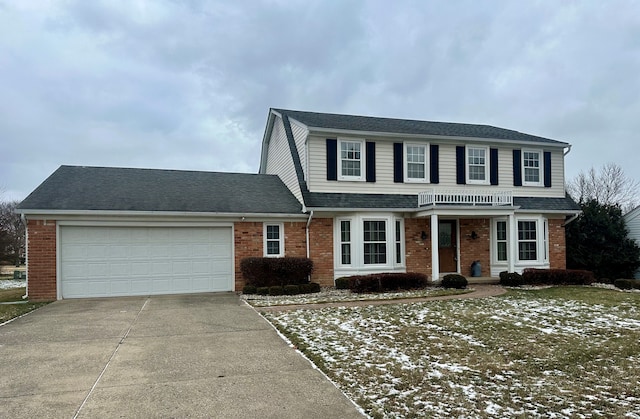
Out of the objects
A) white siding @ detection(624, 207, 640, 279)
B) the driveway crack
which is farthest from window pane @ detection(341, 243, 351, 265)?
white siding @ detection(624, 207, 640, 279)

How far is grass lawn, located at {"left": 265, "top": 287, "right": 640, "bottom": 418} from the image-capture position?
4336mm

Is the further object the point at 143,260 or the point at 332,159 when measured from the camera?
the point at 332,159

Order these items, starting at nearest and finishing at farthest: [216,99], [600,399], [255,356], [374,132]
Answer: [600,399] → [255,356] → [374,132] → [216,99]

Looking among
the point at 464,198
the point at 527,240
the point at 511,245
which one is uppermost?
the point at 464,198

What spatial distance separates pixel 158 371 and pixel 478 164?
14.4 metres

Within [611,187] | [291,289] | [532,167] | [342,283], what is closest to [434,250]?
[342,283]

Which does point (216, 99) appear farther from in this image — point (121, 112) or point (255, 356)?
point (255, 356)

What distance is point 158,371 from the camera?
5.41m

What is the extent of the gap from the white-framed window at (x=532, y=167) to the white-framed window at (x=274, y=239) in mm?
9949

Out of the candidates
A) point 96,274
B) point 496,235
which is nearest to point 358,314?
point 96,274

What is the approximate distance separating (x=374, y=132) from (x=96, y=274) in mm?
9983

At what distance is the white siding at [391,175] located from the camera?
1494 cm

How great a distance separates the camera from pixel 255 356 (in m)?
6.07

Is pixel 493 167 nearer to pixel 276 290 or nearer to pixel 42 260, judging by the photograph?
pixel 276 290
